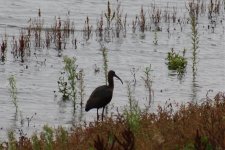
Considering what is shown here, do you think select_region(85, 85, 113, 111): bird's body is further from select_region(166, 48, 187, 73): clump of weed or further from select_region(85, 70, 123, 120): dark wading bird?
select_region(166, 48, 187, 73): clump of weed

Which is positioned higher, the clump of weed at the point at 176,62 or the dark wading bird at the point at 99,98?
the clump of weed at the point at 176,62

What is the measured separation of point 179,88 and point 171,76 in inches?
61.9

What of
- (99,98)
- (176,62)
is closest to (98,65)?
(176,62)

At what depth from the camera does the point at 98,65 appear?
21.6 metres

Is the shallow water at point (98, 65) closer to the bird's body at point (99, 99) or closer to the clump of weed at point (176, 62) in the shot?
the clump of weed at point (176, 62)

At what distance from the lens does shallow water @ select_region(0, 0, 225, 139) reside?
1655cm

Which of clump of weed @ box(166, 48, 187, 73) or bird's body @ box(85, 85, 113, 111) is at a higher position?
clump of weed @ box(166, 48, 187, 73)

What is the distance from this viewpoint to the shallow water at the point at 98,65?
16.5 meters

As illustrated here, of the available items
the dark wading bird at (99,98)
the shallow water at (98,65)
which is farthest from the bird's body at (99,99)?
the shallow water at (98,65)

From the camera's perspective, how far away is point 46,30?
26.0 metres

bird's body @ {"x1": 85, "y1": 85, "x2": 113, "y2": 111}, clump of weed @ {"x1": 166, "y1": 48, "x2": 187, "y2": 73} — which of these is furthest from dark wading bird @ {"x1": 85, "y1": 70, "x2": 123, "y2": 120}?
clump of weed @ {"x1": 166, "y1": 48, "x2": 187, "y2": 73}

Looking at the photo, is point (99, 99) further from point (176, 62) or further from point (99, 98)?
point (176, 62)

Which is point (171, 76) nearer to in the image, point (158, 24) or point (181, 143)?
point (158, 24)

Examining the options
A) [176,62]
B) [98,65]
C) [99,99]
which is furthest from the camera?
[98,65]
